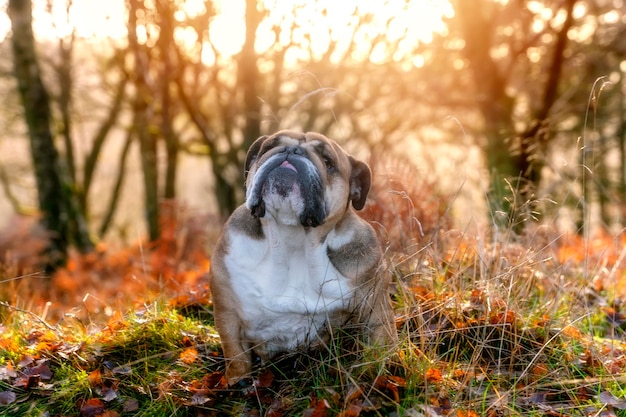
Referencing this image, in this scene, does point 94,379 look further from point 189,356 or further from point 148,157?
point 148,157

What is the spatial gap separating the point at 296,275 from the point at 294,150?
0.71 m

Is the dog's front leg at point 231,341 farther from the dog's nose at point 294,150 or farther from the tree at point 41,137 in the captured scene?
the tree at point 41,137

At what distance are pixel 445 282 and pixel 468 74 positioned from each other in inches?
426

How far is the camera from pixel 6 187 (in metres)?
27.3

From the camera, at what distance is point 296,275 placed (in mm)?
3893

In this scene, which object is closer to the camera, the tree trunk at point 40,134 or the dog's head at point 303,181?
the dog's head at point 303,181

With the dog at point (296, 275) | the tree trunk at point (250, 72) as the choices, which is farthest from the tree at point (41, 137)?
the dog at point (296, 275)

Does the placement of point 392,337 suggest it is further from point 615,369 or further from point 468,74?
point 468,74

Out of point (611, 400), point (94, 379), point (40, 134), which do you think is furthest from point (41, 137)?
point (611, 400)

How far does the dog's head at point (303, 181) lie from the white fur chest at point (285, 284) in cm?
21

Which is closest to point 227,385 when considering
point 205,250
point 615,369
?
point 615,369

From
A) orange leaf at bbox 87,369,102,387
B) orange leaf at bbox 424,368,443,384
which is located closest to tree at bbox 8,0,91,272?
orange leaf at bbox 87,369,102,387

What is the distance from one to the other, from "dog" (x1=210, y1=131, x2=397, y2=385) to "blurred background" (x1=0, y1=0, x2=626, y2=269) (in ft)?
5.72

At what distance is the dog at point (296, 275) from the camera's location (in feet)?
A: 12.5
